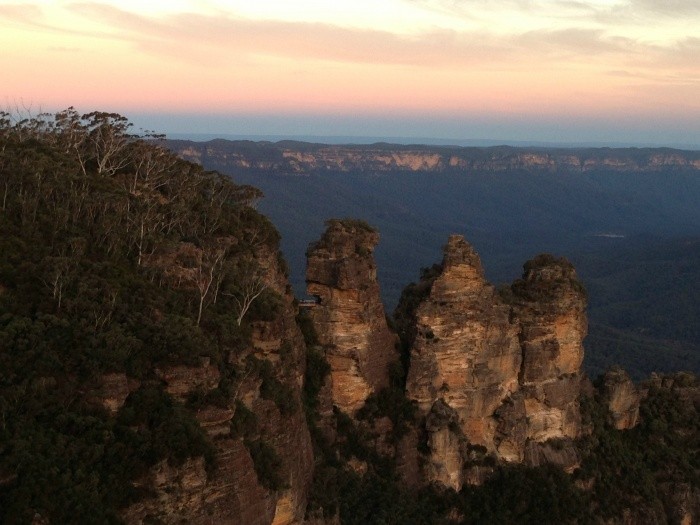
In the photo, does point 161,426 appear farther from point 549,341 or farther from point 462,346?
point 549,341

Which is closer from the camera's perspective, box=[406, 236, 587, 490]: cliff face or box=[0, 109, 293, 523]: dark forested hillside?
box=[0, 109, 293, 523]: dark forested hillside

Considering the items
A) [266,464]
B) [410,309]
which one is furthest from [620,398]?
[266,464]

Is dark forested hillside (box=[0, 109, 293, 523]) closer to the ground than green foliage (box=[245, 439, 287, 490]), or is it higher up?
higher up

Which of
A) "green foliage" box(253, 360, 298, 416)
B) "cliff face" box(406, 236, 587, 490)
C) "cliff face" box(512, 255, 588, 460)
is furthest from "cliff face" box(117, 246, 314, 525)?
"cliff face" box(512, 255, 588, 460)

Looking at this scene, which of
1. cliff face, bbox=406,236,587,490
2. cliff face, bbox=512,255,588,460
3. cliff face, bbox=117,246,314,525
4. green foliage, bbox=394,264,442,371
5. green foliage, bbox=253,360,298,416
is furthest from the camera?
cliff face, bbox=512,255,588,460

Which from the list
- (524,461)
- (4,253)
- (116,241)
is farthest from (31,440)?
(524,461)

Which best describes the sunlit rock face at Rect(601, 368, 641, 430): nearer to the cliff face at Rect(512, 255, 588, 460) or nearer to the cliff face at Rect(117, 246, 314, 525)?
the cliff face at Rect(512, 255, 588, 460)

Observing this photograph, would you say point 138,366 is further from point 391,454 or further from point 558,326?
point 558,326
